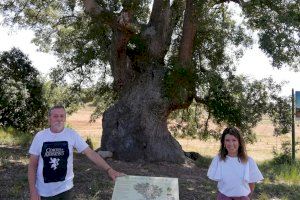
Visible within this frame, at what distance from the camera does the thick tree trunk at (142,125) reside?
13328 mm

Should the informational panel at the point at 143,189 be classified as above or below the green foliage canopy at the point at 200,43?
below

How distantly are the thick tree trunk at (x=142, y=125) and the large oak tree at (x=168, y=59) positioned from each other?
0.09 ft

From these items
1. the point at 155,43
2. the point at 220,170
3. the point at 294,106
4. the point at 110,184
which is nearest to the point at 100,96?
the point at 155,43

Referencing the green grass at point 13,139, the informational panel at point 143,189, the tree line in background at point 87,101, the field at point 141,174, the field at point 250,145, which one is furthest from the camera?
the field at point 250,145

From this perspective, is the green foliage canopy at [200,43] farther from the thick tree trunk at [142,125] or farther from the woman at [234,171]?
the woman at [234,171]

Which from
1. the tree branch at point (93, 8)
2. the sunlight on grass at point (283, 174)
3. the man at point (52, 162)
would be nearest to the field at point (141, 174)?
the sunlight on grass at point (283, 174)

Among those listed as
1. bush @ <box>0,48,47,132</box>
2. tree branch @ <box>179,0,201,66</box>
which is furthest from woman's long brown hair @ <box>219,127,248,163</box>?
→ bush @ <box>0,48,47,132</box>

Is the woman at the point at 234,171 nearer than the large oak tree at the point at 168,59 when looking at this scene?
Yes

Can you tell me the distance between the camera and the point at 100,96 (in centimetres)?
1827

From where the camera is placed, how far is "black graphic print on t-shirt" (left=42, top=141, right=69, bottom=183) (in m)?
4.86

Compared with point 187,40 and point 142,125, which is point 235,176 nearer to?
point 142,125

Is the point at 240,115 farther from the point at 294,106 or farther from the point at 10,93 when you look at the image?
the point at 10,93

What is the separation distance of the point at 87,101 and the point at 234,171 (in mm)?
14869

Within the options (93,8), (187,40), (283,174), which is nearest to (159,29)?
(187,40)
